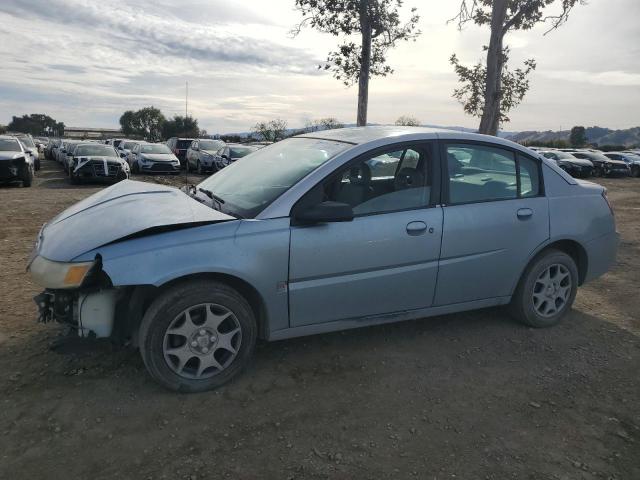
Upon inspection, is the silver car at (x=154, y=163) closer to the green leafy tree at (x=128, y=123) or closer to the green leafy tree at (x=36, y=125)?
the green leafy tree at (x=128, y=123)

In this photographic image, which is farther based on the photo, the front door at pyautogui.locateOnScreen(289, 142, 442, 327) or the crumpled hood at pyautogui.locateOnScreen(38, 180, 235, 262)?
the front door at pyautogui.locateOnScreen(289, 142, 442, 327)

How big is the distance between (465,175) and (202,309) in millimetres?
2185

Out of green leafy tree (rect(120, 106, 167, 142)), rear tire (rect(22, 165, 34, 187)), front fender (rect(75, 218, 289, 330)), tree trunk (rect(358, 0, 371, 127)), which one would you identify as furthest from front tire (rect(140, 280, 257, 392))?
green leafy tree (rect(120, 106, 167, 142))

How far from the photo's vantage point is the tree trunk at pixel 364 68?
15.1 meters

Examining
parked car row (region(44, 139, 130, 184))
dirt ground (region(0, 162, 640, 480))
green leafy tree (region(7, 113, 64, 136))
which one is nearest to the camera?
dirt ground (region(0, 162, 640, 480))

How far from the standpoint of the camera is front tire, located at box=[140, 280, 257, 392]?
291cm

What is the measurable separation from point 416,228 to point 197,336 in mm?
1647

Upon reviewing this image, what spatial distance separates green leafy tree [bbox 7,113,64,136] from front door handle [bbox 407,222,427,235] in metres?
113

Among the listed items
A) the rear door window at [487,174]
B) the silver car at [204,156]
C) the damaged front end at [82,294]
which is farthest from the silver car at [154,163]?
the damaged front end at [82,294]

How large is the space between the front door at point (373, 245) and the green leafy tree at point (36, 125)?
112463mm

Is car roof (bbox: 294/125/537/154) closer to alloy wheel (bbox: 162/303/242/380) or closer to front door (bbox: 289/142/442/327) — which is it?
front door (bbox: 289/142/442/327)

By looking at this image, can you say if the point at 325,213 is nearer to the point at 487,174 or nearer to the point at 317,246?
the point at 317,246

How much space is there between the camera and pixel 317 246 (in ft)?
10.4

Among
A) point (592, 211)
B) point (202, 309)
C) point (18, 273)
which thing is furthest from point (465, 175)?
point (18, 273)
